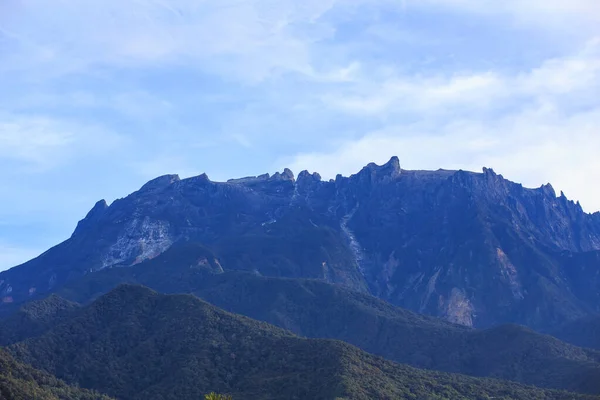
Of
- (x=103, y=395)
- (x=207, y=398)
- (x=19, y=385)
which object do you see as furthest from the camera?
(x=103, y=395)

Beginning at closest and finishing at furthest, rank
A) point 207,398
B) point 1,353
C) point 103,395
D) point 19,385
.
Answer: point 207,398
point 19,385
point 1,353
point 103,395

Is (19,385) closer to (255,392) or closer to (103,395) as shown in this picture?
(103,395)

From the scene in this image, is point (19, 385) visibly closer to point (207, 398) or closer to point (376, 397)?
point (207, 398)

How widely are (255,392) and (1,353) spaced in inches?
2154

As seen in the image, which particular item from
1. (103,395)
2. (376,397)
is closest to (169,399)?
(103,395)

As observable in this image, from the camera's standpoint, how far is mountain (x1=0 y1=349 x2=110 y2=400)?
15575 cm

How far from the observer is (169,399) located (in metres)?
200

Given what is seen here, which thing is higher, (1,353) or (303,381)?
(1,353)

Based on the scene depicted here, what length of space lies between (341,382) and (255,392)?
19421 millimetres

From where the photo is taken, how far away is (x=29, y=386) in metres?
163

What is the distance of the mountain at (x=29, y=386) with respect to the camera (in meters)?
156

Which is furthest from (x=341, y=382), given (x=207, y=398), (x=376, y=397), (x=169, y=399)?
(x=207, y=398)

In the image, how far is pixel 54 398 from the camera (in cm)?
16325

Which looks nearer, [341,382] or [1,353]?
[1,353]
